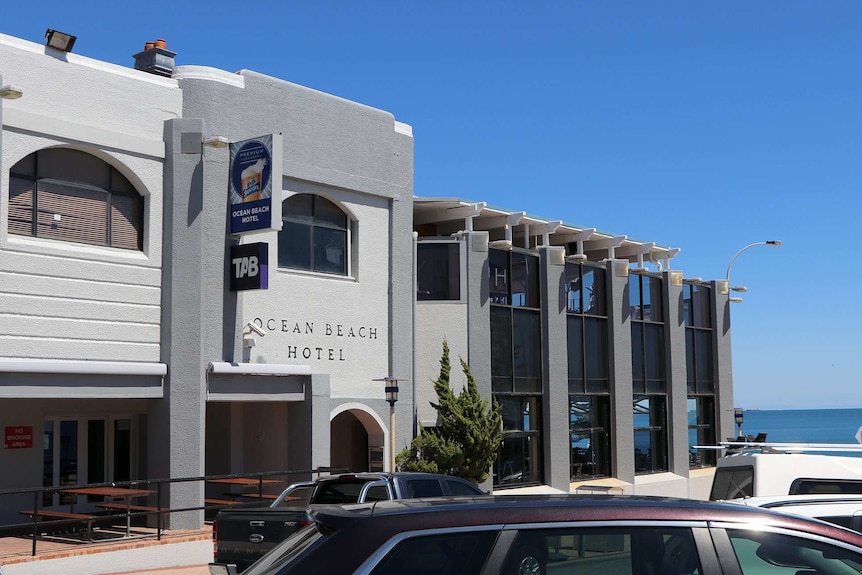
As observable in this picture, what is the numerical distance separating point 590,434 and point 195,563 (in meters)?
15.8

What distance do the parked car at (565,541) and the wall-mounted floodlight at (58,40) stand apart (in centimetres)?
1652

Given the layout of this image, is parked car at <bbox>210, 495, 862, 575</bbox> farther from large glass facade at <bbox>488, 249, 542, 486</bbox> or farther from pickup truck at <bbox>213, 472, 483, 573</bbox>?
large glass facade at <bbox>488, 249, 542, 486</bbox>

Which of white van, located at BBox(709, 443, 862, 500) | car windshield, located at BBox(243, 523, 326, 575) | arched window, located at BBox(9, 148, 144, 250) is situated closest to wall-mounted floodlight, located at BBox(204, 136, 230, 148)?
arched window, located at BBox(9, 148, 144, 250)

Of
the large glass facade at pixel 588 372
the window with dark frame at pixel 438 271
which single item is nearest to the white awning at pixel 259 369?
the window with dark frame at pixel 438 271

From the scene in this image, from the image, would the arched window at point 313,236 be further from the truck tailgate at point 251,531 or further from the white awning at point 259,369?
the truck tailgate at point 251,531

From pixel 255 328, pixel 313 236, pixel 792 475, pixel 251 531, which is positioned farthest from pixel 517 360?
pixel 792 475

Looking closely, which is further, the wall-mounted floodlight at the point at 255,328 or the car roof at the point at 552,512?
the wall-mounted floodlight at the point at 255,328

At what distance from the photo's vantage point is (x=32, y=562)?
1680 cm

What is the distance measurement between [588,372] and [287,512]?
819 inches

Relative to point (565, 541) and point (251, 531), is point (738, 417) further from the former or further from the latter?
point (565, 541)

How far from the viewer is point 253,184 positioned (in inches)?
847

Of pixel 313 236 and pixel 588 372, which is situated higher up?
pixel 313 236

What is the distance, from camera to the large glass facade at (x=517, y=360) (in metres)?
29.5

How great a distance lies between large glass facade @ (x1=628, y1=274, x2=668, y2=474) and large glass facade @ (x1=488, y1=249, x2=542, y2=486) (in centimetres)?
522
